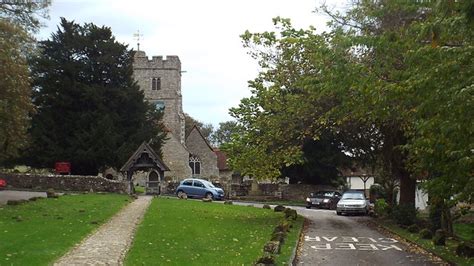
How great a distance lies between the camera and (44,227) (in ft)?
58.4

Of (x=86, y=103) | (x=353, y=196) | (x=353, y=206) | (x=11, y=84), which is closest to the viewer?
(x=11, y=84)

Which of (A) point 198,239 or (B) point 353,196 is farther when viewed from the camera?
(B) point 353,196

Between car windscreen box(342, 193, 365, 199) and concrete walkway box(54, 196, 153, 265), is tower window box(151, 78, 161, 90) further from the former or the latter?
concrete walkway box(54, 196, 153, 265)

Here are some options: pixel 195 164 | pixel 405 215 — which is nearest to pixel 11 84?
pixel 405 215

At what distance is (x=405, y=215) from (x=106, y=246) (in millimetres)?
15529

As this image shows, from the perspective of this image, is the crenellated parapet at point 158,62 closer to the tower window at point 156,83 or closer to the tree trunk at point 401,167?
the tower window at point 156,83

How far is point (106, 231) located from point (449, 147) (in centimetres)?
1106

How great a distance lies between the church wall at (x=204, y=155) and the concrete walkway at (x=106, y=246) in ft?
175

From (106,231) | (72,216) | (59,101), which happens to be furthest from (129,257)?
(59,101)

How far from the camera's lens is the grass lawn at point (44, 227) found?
493 inches

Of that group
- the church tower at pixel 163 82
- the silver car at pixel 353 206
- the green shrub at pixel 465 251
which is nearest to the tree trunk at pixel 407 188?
the silver car at pixel 353 206

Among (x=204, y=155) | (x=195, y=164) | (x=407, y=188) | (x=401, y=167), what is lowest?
(x=407, y=188)

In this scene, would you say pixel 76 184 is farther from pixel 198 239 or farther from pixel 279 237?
pixel 279 237

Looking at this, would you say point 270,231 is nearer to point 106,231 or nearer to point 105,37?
point 106,231
